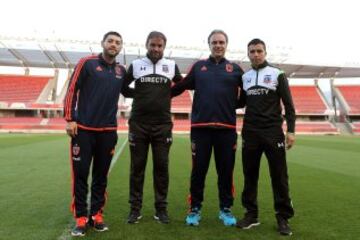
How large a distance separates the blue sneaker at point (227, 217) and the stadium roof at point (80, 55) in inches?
1290

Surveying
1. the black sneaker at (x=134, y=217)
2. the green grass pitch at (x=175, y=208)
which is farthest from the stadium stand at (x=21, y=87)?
the black sneaker at (x=134, y=217)

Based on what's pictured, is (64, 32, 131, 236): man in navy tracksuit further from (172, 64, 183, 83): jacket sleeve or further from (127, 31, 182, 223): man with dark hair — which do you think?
(172, 64, 183, 83): jacket sleeve

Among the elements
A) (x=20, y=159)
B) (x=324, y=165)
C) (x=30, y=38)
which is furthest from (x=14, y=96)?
(x=324, y=165)

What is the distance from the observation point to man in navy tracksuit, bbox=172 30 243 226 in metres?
4.34

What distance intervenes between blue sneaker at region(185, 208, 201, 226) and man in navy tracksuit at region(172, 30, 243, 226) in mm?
20

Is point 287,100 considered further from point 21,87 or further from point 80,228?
point 21,87

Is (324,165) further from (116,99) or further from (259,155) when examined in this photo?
(116,99)

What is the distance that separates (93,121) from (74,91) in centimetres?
37

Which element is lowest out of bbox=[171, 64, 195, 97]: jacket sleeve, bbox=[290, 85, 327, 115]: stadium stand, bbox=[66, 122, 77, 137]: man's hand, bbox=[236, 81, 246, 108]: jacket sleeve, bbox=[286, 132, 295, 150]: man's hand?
bbox=[290, 85, 327, 115]: stadium stand

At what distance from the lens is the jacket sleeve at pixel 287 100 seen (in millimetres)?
4125

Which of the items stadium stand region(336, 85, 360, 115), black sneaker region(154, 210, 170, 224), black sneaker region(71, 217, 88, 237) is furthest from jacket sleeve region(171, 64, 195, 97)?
stadium stand region(336, 85, 360, 115)

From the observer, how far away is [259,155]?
169 inches

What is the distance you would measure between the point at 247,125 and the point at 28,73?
146 ft

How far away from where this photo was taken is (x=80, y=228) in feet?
12.5
